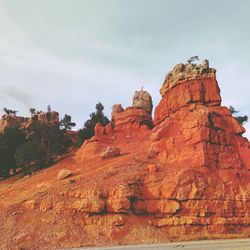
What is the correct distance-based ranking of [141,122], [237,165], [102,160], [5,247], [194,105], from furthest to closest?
[141,122], [102,160], [194,105], [237,165], [5,247]

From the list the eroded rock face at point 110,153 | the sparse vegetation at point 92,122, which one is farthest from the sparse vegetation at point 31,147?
the eroded rock face at point 110,153

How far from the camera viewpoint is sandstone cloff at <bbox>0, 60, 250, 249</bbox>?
2930 centimetres

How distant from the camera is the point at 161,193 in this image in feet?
106

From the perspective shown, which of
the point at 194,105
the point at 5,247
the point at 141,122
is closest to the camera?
the point at 5,247

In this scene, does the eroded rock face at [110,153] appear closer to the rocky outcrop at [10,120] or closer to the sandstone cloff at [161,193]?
the sandstone cloff at [161,193]

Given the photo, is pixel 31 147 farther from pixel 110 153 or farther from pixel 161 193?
pixel 161 193

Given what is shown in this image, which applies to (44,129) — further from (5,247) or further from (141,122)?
(5,247)

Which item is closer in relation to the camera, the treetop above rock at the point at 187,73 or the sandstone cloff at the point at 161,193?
the sandstone cloff at the point at 161,193

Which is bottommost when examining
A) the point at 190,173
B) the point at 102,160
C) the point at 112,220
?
the point at 112,220

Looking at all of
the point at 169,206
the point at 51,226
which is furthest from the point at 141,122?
the point at 51,226

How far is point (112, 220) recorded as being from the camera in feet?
98.1

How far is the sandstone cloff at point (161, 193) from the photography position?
96.1ft

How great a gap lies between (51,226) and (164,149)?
13.8 meters

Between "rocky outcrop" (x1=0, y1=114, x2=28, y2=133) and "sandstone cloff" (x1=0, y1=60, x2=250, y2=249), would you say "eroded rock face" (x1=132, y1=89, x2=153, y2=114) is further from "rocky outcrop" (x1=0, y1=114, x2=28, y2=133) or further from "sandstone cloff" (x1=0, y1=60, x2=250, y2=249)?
"rocky outcrop" (x1=0, y1=114, x2=28, y2=133)
